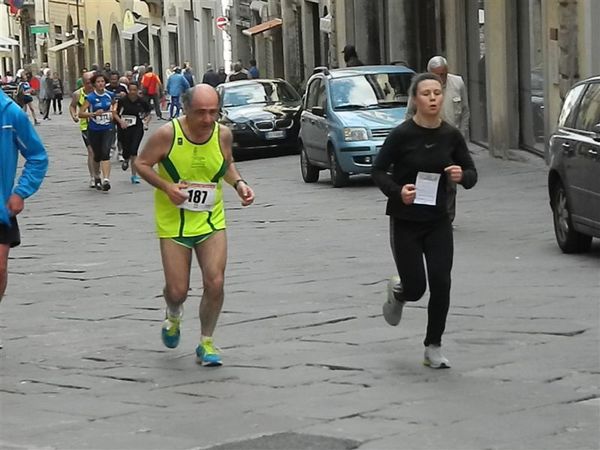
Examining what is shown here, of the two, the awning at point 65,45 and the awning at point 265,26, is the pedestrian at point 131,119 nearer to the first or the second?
the awning at point 265,26

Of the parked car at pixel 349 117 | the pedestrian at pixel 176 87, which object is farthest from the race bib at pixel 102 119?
the pedestrian at pixel 176 87

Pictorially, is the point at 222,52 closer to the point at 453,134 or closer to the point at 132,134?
the point at 132,134

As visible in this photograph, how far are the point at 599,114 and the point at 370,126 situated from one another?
826 cm

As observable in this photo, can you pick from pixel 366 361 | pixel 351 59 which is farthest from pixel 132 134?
pixel 366 361

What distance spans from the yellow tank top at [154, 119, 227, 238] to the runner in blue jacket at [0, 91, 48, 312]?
676 mm

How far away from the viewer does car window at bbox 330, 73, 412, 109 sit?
22.1 m

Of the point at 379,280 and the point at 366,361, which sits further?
the point at 379,280

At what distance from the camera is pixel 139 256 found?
1480 cm

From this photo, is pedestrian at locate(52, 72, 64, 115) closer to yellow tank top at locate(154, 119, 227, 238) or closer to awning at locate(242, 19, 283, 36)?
awning at locate(242, 19, 283, 36)

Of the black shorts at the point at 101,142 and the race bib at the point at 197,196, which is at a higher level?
the race bib at the point at 197,196

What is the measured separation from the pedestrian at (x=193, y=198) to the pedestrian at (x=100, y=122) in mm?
14251

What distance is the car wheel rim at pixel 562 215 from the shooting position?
1345cm

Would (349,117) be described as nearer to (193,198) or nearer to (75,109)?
(75,109)

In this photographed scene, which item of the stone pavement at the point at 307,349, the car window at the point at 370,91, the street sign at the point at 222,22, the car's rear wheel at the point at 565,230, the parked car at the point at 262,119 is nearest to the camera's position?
the stone pavement at the point at 307,349
